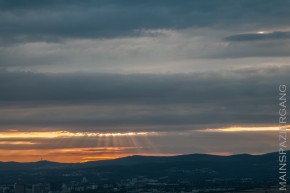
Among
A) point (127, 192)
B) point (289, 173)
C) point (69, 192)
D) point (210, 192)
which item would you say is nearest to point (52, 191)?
point (69, 192)

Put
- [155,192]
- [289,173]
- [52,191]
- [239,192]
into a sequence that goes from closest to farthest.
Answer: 1. [239,192]
2. [155,192]
3. [52,191]
4. [289,173]

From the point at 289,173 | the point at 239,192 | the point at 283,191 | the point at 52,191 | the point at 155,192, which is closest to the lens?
the point at 283,191

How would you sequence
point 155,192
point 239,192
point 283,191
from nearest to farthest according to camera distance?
1. point 283,191
2. point 239,192
3. point 155,192

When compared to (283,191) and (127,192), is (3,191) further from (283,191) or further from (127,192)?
(283,191)

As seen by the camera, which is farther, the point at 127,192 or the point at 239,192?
the point at 127,192

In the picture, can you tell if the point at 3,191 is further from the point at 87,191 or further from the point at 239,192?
the point at 239,192

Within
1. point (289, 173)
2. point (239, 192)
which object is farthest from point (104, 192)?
point (289, 173)

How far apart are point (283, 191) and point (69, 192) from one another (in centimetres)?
4220

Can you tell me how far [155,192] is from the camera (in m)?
128

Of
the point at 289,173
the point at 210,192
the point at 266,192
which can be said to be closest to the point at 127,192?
the point at 210,192

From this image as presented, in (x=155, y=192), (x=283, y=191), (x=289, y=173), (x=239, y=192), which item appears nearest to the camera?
(x=283, y=191)

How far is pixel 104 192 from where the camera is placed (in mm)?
132500

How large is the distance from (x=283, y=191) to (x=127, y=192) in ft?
99.8

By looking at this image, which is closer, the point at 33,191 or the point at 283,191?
the point at 283,191
